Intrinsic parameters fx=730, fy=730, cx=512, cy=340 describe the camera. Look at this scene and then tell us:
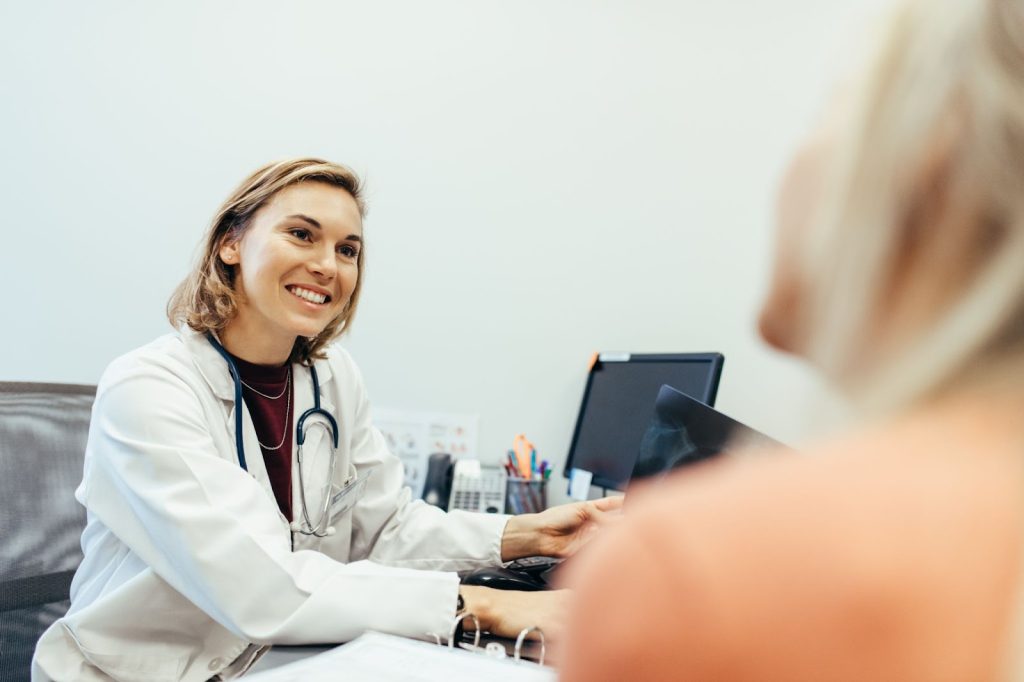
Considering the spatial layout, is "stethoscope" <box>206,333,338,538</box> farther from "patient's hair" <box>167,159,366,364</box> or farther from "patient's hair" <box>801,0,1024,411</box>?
"patient's hair" <box>801,0,1024,411</box>

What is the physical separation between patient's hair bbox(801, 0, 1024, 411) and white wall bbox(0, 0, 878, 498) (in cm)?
159

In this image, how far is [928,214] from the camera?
315 mm

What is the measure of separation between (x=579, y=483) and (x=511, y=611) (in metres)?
0.85

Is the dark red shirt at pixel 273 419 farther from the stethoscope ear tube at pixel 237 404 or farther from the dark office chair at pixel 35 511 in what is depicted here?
the dark office chair at pixel 35 511

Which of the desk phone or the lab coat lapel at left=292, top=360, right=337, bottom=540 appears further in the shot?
the desk phone

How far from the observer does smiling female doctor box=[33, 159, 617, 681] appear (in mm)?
893

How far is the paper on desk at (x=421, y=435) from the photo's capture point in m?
1.90

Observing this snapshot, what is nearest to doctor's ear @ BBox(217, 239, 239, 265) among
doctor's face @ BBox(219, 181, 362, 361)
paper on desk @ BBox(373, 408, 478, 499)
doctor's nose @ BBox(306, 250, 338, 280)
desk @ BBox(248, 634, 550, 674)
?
Answer: doctor's face @ BBox(219, 181, 362, 361)

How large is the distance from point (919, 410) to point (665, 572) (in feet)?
0.43

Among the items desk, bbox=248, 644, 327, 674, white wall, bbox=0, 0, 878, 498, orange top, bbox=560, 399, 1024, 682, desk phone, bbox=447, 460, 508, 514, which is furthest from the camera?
white wall, bbox=0, 0, 878, 498

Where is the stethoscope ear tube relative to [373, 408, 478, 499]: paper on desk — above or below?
above

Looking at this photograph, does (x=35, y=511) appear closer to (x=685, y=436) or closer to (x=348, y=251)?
(x=348, y=251)

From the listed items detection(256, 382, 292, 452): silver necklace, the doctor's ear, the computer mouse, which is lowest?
the computer mouse

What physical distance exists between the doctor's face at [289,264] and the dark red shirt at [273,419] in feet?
0.17
